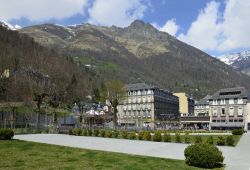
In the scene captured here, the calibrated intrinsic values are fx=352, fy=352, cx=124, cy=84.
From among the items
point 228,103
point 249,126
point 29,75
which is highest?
point 29,75

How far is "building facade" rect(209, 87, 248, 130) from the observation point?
106 m

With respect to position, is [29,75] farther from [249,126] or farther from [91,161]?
[91,161]

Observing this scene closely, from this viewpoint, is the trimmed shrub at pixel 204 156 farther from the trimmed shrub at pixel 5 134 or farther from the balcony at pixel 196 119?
the balcony at pixel 196 119

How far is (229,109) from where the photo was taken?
109 metres

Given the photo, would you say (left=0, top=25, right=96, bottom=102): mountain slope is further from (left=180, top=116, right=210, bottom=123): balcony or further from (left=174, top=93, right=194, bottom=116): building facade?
(left=174, top=93, right=194, bottom=116): building facade

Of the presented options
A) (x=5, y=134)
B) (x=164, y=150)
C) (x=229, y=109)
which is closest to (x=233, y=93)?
(x=229, y=109)

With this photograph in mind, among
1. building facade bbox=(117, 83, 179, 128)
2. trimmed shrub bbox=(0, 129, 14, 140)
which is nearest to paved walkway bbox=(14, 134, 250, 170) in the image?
trimmed shrub bbox=(0, 129, 14, 140)

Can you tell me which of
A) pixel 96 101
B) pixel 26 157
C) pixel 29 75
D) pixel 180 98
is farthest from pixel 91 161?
pixel 180 98

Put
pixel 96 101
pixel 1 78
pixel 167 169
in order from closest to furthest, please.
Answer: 1. pixel 167 169
2. pixel 1 78
3. pixel 96 101

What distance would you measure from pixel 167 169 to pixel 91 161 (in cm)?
478

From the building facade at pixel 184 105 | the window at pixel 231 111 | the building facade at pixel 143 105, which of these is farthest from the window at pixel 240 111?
the building facade at pixel 184 105

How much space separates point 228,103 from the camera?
110 metres

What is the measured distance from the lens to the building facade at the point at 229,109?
346 ft

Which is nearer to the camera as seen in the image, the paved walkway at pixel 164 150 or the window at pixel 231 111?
the paved walkway at pixel 164 150
